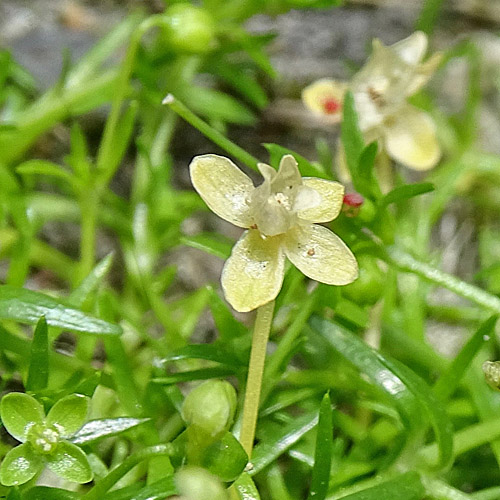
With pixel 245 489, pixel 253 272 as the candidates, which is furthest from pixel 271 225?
pixel 245 489

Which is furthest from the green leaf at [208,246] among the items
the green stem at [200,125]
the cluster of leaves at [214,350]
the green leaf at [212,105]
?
the green leaf at [212,105]

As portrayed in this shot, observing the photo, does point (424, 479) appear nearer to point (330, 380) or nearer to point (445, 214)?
point (330, 380)

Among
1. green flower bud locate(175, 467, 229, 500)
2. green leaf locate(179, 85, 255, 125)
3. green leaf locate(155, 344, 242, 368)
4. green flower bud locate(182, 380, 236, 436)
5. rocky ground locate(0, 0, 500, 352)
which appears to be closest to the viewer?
green flower bud locate(175, 467, 229, 500)

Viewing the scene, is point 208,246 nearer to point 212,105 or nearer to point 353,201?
point 353,201

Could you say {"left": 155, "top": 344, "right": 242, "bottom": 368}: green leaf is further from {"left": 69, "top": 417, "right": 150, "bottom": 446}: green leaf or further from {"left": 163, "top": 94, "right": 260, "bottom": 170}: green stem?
{"left": 163, "top": 94, "right": 260, "bottom": 170}: green stem

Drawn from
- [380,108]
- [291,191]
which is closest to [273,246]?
[291,191]

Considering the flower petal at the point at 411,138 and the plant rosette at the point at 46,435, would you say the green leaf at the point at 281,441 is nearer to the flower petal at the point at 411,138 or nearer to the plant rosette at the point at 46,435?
the plant rosette at the point at 46,435

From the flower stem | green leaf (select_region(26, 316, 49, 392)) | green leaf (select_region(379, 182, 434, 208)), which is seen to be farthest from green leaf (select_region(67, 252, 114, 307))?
green leaf (select_region(379, 182, 434, 208))
